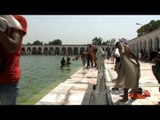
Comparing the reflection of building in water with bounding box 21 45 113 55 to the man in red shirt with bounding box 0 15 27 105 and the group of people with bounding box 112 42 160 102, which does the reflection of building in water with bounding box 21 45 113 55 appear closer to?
the group of people with bounding box 112 42 160 102

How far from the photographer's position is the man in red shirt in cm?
295

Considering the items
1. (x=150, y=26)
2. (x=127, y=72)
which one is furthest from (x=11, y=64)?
(x=150, y=26)

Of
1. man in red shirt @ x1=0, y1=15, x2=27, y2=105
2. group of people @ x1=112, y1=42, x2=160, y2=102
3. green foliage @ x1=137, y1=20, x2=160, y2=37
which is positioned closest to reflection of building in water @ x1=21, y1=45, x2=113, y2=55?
green foliage @ x1=137, y1=20, x2=160, y2=37

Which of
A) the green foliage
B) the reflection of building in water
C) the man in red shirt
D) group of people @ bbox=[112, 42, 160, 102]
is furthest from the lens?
the reflection of building in water

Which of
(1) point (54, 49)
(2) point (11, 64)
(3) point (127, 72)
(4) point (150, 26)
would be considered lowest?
(3) point (127, 72)

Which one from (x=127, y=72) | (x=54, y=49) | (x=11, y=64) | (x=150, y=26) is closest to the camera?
(x=11, y=64)

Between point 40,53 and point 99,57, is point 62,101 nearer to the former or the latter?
point 99,57

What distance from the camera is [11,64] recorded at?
3076 mm

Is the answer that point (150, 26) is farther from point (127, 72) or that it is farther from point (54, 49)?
point (127, 72)

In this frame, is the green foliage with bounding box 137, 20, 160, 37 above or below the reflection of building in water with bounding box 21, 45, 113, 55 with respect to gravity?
above
